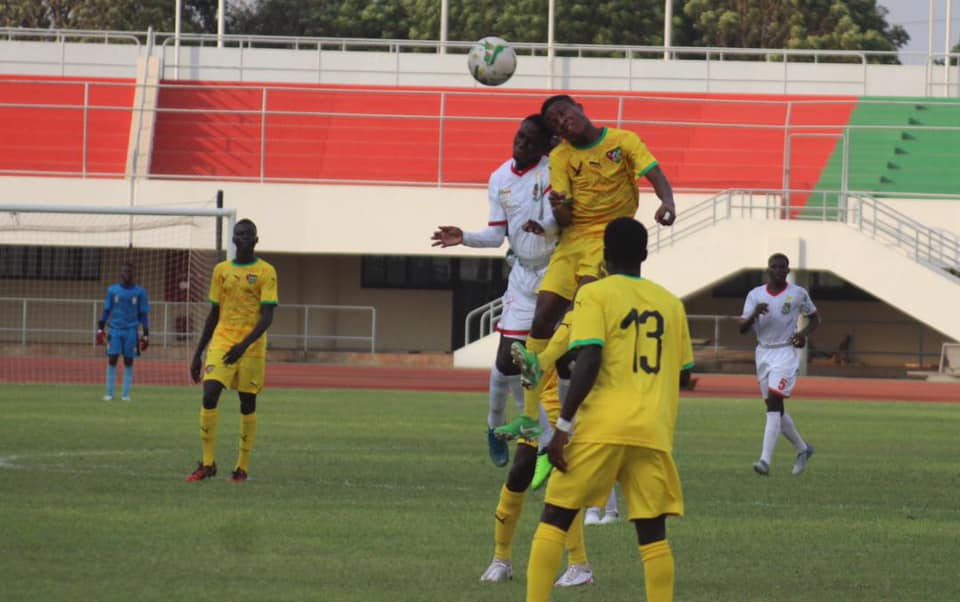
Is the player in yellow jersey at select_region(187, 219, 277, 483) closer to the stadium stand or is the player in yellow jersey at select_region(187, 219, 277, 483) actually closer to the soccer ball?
the soccer ball

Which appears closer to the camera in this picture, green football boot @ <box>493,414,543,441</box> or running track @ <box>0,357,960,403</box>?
green football boot @ <box>493,414,543,441</box>

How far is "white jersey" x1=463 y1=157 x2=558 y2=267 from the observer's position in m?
10.4

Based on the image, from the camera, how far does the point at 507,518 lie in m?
9.28

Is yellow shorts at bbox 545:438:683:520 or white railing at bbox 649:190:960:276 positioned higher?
white railing at bbox 649:190:960:276

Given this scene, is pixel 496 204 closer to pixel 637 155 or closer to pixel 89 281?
pixel 637 155

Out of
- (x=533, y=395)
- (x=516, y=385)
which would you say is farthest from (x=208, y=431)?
(x=533, y=395)

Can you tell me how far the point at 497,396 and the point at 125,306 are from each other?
16048mm

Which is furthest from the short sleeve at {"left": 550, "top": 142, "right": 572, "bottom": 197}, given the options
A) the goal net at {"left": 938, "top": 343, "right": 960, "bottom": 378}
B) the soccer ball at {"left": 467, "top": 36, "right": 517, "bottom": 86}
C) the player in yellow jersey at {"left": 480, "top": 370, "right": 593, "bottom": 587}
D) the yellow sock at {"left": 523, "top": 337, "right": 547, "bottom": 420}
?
the goal net at {"left": 938, "top": 343, "right": 960, "bottom": 378}

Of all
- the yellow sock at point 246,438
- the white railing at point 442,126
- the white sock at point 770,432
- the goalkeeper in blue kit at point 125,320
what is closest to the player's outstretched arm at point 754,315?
the white sock at point 770,432

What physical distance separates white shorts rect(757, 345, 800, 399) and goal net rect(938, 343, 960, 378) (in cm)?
2235

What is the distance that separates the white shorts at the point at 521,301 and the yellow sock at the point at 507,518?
4.30ft

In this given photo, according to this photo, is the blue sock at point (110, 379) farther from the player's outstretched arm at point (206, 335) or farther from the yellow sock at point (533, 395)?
the yellow sock at point (533, 395)

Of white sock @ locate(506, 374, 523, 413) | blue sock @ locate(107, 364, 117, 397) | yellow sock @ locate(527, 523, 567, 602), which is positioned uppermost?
white sock @ locate(506, 374, 523, 413)

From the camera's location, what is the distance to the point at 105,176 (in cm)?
4016
